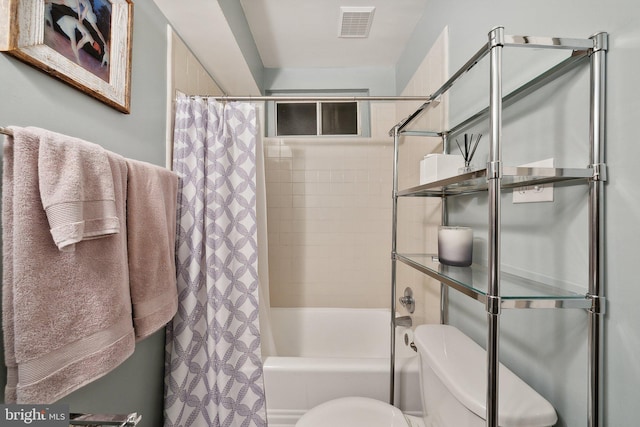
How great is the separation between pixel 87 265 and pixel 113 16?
2.79 ft

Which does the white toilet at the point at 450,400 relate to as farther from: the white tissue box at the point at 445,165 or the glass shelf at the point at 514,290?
the white tissue box at the point at 445,165

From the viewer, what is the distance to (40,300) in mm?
618

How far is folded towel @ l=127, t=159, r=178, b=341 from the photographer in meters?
0.91

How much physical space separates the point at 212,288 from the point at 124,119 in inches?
30.6

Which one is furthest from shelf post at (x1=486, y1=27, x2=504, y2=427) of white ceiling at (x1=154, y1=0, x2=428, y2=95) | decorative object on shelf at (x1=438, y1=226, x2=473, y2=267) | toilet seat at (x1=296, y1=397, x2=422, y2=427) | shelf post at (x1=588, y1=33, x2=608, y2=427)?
white ceiling at (x1=154, y1=0, x2=428, y2=95)

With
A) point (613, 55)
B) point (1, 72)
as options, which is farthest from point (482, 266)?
point (1, 72)

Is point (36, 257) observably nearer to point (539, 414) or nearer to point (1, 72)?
point (1, 72)

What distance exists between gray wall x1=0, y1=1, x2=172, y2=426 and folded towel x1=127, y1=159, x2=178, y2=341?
0.57ft

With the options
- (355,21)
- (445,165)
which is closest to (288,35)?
(355,21)

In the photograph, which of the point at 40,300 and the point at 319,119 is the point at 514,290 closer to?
the point at 40,300

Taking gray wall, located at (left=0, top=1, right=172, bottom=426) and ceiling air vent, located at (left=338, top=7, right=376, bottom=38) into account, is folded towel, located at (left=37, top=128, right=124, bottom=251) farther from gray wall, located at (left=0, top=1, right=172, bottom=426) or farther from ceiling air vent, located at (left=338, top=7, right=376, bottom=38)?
ceiling air vent, located at (left=338, top=7, right=376, bottom=38)

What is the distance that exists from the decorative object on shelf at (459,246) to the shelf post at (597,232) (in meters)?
0.34

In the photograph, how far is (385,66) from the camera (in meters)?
2.37

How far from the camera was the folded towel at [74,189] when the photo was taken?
612mm
